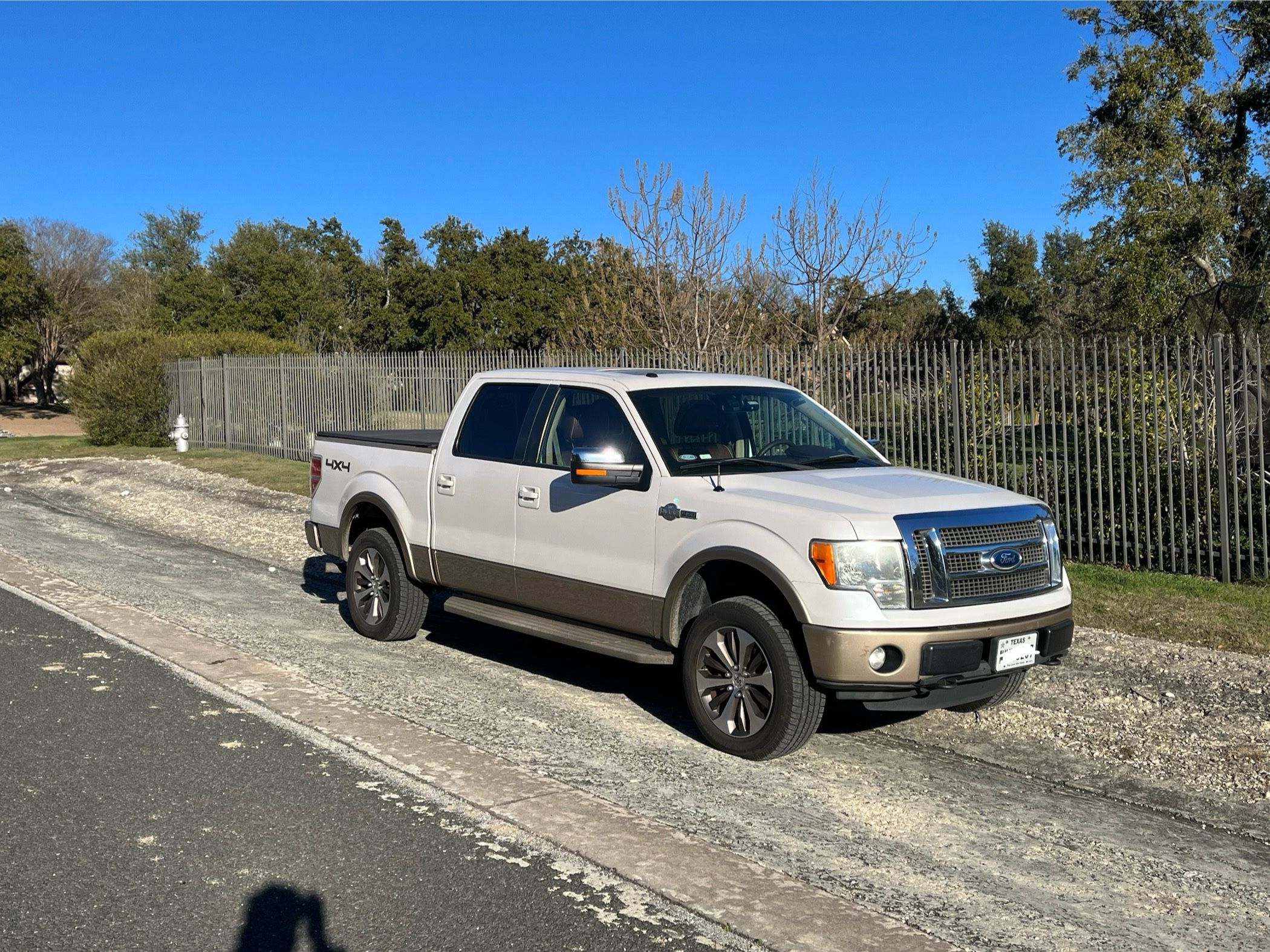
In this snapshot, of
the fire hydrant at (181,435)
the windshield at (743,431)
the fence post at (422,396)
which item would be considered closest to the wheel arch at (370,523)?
the windshield at (743,431)

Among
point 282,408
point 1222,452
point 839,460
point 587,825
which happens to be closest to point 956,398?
point 1222,452

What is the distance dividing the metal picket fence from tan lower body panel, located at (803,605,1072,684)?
19.9ft

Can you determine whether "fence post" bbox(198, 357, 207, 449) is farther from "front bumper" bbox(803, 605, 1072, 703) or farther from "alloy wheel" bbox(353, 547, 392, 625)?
"front bumper" bbox(803, 605, 1072, 703)

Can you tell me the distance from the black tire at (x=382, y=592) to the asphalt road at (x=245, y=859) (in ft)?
6.85

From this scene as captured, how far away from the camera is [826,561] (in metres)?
5.74

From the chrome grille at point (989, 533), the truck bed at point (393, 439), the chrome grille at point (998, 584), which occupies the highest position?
the truck bed at point (393, 439)

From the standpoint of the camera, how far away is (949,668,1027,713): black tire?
6.52 meters

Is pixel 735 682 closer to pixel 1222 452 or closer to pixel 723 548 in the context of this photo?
pixel 723 548

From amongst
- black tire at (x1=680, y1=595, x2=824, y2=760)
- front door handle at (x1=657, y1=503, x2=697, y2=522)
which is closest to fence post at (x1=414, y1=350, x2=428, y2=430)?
front door handle at (x1=657, y1=503, x2=697, y2=522)

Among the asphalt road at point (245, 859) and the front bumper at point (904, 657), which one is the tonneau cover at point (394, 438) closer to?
the asphalt road at point (245, 859)

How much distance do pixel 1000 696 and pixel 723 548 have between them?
200cm

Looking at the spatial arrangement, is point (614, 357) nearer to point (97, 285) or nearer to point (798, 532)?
point (798, 532)

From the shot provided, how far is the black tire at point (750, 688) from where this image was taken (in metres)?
5.85

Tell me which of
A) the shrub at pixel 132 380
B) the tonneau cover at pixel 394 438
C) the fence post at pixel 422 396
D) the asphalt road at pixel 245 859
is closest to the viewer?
the asphalt road at pixel 245 859
